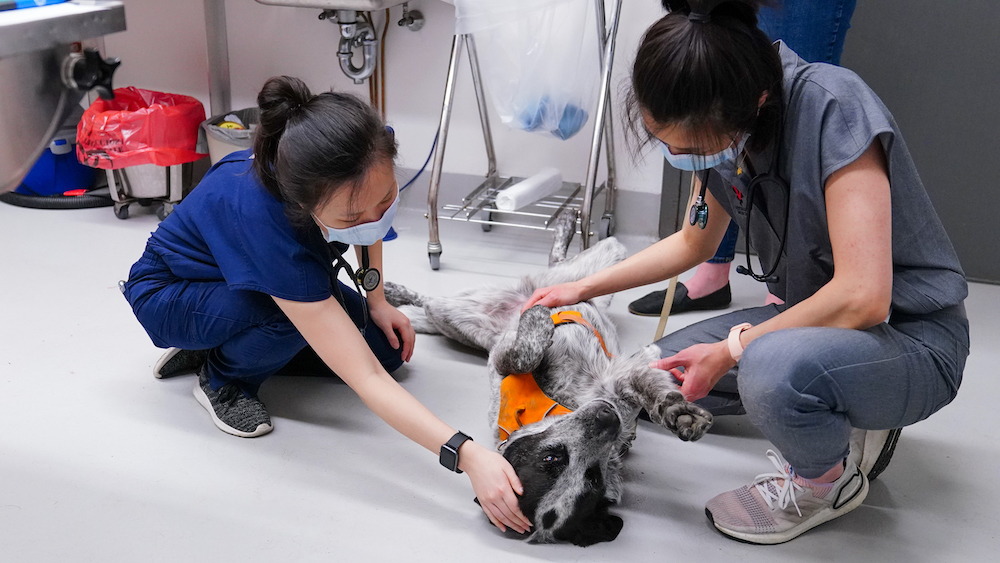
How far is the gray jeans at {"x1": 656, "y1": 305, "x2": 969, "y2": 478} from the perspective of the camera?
3.91ft

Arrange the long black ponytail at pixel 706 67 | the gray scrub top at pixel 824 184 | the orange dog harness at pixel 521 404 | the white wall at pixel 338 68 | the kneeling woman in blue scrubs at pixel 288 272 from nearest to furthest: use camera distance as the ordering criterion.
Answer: the long black ponytail at pixel 706 67, the gray scrub top at pixel 824 184, the kneeling woman in blue scrubs at pixel 288 272, the orange dog harness at pixel 521 404, the white wall at pixel 338 68

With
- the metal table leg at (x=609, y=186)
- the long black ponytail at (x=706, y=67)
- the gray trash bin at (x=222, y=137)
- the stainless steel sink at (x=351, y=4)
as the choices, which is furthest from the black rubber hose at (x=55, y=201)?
the long black ponytail at (x=706, y=67)

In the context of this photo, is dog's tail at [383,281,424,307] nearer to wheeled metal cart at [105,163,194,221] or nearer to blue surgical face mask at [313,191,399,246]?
blue surgical face mask at [313,191,399,246]

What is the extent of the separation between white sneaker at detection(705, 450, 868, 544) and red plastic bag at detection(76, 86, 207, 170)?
2202 millimetres

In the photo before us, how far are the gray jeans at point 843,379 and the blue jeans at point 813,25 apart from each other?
2.85 ft

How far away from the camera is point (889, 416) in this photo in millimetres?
1239

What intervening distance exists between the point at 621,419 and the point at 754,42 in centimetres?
71

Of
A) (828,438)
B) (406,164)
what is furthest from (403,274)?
(828,438)

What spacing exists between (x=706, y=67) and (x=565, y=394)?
2.53 ft

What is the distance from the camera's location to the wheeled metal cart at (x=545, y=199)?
91.3 inches

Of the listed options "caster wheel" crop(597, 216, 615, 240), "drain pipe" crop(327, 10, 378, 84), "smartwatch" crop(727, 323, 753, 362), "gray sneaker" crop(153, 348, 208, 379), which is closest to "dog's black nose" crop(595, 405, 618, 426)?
"smartwatch" crop(727, 323, 753, 362)

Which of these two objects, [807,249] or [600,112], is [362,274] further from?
[600,112]

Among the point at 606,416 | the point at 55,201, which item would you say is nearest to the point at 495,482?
the point at 606,416

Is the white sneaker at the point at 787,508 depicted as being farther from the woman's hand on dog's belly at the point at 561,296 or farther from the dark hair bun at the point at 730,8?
the dark hair bun at the point at 730,8
